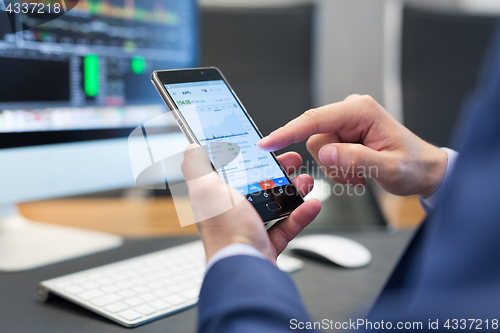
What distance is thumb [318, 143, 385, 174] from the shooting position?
1.59ft

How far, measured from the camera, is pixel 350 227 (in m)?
0.84

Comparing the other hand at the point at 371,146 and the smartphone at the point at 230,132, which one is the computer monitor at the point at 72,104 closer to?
the smartphone at the point at 230,132

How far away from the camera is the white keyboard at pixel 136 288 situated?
47cm

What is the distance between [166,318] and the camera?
476mm

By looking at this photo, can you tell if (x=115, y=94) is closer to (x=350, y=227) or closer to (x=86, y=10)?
(x=86, y=10)

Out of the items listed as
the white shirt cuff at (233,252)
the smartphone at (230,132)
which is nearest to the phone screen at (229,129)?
the smartphone at (230,132)

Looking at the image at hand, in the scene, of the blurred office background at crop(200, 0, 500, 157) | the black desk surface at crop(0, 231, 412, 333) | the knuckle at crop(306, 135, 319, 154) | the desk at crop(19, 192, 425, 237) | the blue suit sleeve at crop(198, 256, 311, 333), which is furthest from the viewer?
the blurred office background at crop(200, 0, 500, 157)

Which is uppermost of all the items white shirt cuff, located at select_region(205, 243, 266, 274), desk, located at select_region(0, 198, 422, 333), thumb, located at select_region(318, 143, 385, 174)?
thumb, located at select_region(318, 143, 385, 174)

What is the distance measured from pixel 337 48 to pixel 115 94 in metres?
1.18

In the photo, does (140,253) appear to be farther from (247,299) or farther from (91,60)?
Answer: (247,299)

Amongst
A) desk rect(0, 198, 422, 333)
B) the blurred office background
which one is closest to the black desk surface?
desk rect(0, 198, 422, 333)

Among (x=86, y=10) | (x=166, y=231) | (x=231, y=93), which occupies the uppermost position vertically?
(x=86, y=10)

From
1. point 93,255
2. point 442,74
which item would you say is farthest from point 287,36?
point 93,255

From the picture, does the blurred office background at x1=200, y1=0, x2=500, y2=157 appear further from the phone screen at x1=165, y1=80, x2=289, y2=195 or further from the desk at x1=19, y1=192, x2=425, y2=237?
the phone screen at x1=165, y1=80, x2=289, y2=195
